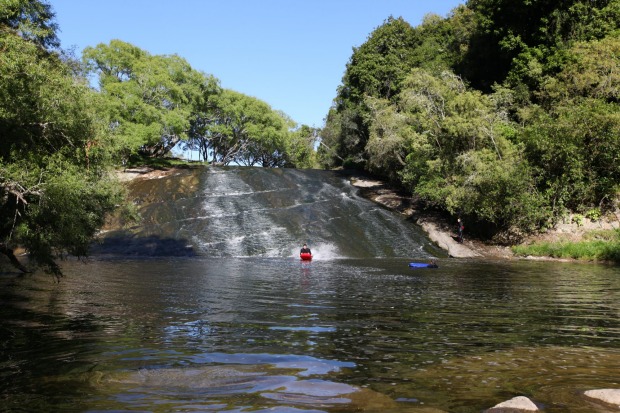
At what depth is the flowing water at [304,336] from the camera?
754cm

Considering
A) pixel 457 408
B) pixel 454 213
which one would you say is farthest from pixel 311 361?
pixel 454 213

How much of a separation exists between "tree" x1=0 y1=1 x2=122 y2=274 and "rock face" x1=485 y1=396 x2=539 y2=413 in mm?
12070

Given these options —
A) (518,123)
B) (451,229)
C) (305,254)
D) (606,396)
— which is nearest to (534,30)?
(518,123)

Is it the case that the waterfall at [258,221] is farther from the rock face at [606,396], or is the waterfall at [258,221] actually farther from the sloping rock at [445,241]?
the rock face at [606,396]

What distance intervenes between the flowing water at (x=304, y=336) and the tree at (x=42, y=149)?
2.35 m

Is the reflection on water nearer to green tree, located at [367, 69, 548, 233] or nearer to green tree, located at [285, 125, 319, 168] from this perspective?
green tree, located at [367, 69, 548, 233]

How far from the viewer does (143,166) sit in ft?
202

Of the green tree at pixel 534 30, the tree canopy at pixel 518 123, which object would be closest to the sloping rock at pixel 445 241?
the tree canopy at pixel 518 123

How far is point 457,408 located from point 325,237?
31.8 meters

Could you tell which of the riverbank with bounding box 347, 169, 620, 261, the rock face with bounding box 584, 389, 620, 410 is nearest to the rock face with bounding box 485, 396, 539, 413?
the rock face with bounding box 584, 389, 620, 410

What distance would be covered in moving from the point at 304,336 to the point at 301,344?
839 mm

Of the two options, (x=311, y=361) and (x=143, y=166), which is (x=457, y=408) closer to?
(x=311, y=361)

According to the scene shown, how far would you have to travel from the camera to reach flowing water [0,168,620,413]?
24.7 feet

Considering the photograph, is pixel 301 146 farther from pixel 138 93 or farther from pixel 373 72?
pixel 138 93
